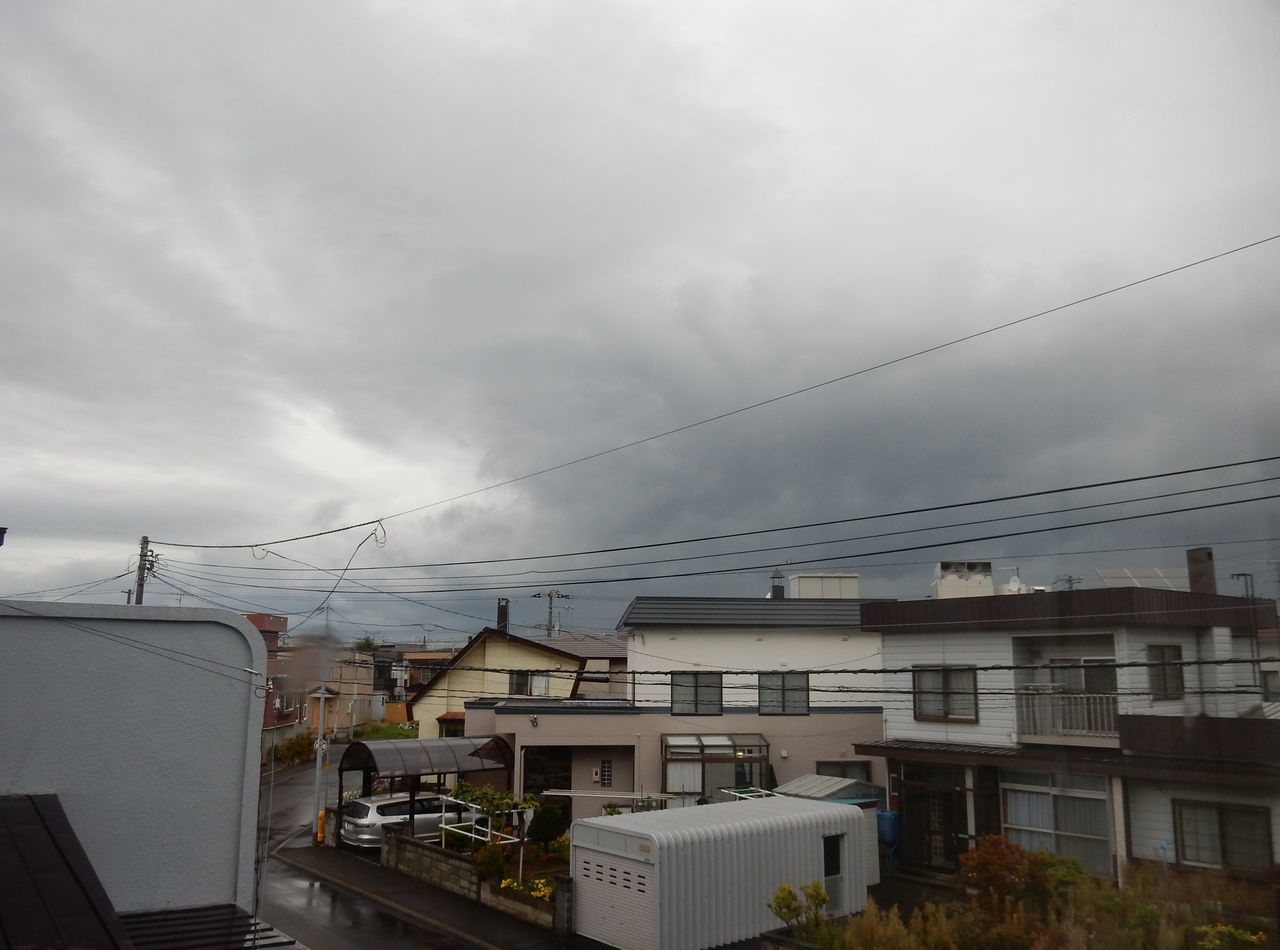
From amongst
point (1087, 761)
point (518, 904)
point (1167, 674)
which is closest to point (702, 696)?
point (518, 904)

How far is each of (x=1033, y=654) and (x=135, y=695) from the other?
16.2 metres

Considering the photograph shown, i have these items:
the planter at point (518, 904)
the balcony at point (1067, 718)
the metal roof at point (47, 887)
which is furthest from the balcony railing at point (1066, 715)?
the metal roof at point (47, 887)

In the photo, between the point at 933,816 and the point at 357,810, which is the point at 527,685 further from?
the point at 933,816

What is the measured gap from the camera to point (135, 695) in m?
9.48

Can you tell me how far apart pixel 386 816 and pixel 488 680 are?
41.2 ft

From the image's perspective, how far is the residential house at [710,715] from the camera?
2516cm

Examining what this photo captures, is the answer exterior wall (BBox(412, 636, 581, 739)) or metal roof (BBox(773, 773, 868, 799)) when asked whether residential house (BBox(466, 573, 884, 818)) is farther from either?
exterior wall (BBox(412, 636, 581, 739))

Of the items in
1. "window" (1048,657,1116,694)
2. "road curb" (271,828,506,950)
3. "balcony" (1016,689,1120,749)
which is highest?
"window" (1048,657,1116,694)

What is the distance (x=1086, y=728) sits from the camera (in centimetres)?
1531

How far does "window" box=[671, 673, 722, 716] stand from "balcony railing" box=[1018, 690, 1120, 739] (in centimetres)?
1003

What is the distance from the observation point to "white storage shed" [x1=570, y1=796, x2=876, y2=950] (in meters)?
14.5

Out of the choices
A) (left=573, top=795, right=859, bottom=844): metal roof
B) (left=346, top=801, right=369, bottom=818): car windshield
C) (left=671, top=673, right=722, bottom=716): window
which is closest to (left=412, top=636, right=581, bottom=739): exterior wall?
(left=671, top=673, right=722, bottom=716): window

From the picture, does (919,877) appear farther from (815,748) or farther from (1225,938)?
(1225,938)

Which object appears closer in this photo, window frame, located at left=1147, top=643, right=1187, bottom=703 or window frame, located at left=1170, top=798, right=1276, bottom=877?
window frame, located at left=1170, top=798, right=1276, bottom=877
